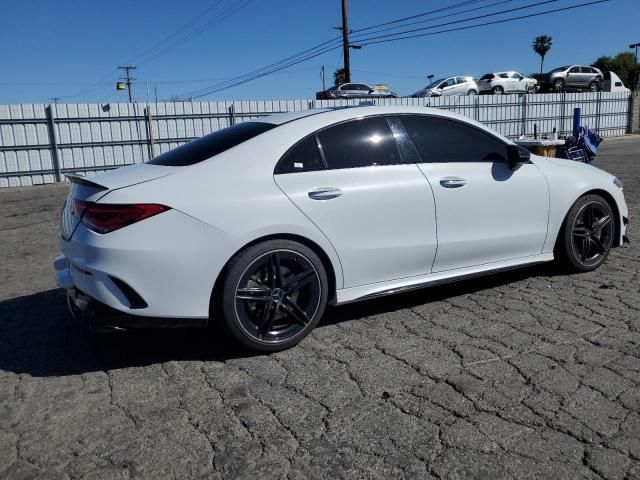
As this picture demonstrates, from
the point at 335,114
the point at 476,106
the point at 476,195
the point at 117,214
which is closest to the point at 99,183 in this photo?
the point at 117,214

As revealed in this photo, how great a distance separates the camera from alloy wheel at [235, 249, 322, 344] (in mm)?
3447

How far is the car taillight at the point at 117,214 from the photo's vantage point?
319 cm

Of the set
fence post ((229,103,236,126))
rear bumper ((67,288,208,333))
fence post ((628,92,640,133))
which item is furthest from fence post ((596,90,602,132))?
rear bumper ((67,288,208,333))

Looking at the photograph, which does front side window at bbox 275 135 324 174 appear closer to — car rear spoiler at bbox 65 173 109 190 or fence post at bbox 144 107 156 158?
car rear spoiler at bbox 65 173 109 190

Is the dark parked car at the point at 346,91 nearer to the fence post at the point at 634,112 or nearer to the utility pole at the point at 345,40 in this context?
the utility pole at the point at 345,40

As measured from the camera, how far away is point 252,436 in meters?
2.66

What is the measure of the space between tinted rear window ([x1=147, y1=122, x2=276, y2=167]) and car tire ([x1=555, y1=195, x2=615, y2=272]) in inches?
107

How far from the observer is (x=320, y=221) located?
3.62 metres

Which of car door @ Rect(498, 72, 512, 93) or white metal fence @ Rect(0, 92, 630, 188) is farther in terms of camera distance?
car door @ Rect(498, 72, 512, 93)

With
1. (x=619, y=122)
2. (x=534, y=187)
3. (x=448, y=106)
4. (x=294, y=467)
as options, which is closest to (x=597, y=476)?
(x=294, y=467)

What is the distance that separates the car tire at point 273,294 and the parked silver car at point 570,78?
110ft

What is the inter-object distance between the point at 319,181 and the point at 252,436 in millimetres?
1679

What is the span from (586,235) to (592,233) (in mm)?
79

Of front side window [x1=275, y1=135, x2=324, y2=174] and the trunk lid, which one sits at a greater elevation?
front side window [x1=275, y1=135, x2=324, y2=174]
